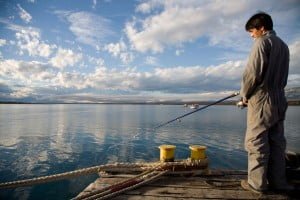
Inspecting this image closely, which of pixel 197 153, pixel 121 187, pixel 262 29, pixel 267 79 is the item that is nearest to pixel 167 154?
pixel 197 153

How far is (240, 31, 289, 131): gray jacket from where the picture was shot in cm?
448

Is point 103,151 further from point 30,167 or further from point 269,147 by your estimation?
point 269,147

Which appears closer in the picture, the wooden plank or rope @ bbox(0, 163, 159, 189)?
the wooden plank

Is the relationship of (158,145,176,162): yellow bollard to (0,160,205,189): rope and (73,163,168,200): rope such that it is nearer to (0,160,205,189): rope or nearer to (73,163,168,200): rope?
(0,160,205,189): rope

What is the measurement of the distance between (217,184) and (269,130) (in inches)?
65.0

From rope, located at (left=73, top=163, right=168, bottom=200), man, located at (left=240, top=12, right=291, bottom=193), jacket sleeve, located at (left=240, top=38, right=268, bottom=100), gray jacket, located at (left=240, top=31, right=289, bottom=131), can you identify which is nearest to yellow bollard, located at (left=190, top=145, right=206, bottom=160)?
rope, located at (left=73, top=163, right=168, bottom=200)

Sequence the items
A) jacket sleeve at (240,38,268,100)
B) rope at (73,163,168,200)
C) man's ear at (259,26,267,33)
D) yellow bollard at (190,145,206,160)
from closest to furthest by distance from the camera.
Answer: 1. jacket sleeve at (240,38,268,100)
2. rope at (73,163,168,200)
3. man's ear at (259,26,267,33)
4. yellow bollard at (190,145,206,160)

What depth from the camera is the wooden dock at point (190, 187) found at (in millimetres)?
4774

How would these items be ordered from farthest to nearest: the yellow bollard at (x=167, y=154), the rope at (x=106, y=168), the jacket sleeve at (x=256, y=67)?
the yellow bollard at (x=167, y=154) → the rope at (x=106, y=168) → the jacket sleeve at (x=256, y=67)

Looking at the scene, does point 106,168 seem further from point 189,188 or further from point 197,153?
point 197,153

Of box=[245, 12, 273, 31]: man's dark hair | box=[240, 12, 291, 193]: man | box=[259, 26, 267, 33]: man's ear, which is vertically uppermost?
box=[245, 12, 273, 31]: man's dark hair

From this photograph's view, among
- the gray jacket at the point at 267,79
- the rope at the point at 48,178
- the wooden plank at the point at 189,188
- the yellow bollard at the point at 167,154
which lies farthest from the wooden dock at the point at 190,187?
the gray jacket at the point at 267,79

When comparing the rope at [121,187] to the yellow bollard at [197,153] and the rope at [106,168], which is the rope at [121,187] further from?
the yellow bollard at [197,153]

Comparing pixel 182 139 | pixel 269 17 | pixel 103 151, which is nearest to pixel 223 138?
pixel 182 139
